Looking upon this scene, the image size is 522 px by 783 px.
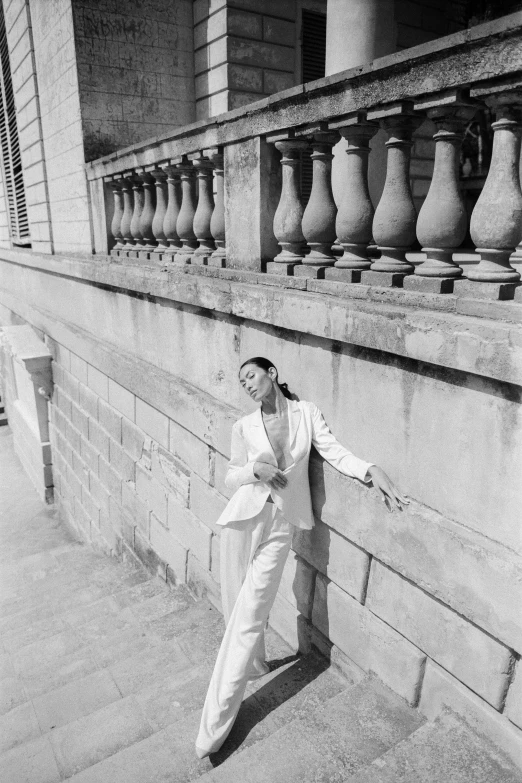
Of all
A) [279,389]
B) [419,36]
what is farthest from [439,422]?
[419,36]

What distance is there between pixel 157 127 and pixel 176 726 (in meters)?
7.18

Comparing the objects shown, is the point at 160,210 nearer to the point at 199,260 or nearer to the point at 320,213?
the point at 199,260

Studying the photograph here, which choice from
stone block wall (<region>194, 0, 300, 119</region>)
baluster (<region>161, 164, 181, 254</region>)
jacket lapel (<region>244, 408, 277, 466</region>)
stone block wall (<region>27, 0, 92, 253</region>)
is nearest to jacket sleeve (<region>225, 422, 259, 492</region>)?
jacket lapel (<region>244, 408, 277, 466</region>)

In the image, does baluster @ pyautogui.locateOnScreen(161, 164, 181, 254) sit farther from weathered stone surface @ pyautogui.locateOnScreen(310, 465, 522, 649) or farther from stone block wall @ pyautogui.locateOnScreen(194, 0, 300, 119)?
weathered stone surface @ pyautogui.locateOnScreen(310, 465, 522, 649)

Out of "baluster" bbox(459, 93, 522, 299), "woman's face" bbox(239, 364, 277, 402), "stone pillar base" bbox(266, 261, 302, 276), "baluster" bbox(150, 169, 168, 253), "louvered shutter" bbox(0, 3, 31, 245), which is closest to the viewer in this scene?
"baluster" bbox(459, 93, 522, 299)

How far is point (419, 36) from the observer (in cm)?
805

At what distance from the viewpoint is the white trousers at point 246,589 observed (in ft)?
10.6

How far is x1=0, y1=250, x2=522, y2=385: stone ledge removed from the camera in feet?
7.69

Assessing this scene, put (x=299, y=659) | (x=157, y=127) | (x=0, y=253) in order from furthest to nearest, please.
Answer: (x=0, y=253) < (x=157, y=127) < (x=299, y=659)

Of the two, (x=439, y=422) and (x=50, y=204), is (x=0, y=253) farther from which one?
(x=439, y=422)

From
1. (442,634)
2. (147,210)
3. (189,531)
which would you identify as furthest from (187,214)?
(442,634)

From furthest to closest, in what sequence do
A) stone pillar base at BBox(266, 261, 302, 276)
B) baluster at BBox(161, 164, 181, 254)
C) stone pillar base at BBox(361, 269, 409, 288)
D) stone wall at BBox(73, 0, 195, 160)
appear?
1. stone wall at BBox(73, 0, 195, 160)
2. baluster at BBox(161, 164, 181, 254)
3. stone pillar base at BBox(266, 261, 302, 276)
4. stone pillar base at BBox(361, 269, 409, 288)

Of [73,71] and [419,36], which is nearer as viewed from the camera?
[73,71]

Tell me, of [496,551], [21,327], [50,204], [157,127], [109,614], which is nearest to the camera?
[496,551]
